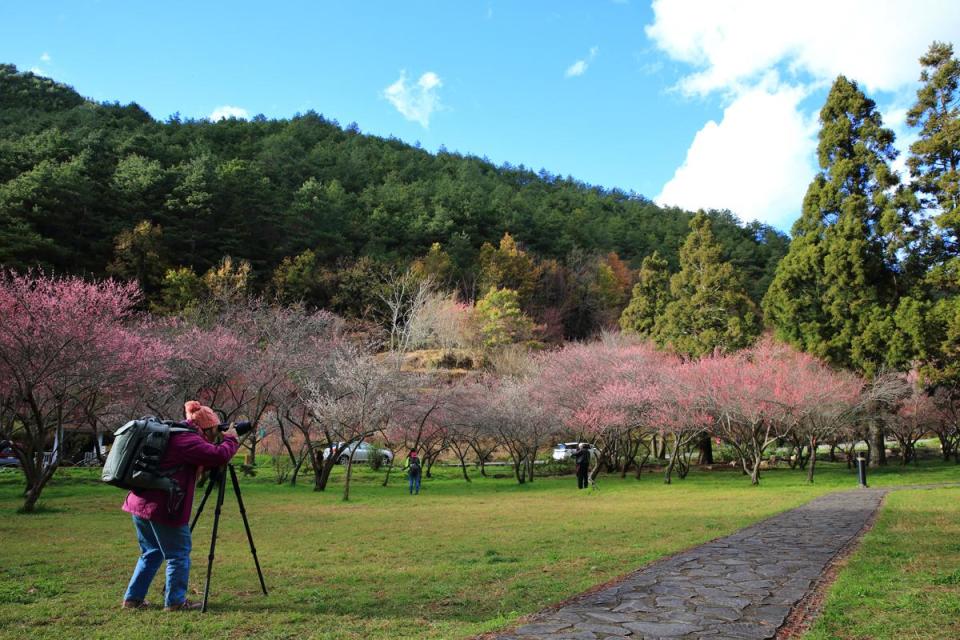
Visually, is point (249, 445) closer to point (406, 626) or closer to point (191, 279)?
point (191, 279)

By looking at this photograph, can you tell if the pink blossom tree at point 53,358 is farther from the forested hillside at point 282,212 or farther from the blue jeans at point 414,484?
the forested hillside at point 282,212

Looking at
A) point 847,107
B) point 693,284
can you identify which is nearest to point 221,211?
point 693,284

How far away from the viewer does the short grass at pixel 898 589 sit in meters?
4.30

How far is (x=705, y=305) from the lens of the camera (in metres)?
32.1

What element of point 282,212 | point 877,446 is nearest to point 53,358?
point 877,446

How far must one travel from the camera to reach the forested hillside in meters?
39.4

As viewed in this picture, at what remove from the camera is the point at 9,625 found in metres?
4.59

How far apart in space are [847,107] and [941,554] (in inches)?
1028

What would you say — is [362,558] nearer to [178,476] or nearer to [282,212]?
[178,476]

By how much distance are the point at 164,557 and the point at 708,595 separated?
15.1ft

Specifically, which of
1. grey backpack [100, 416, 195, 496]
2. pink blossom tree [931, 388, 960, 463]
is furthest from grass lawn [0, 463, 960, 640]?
pink blossom tree [931, 388, 960, 463]

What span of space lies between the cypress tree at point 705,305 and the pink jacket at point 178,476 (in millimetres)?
28673

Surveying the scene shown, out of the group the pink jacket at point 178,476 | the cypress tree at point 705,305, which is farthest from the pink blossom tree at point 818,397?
the pink jacket at point 178,476

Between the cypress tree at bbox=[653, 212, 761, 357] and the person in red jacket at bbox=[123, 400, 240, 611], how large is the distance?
28681 millimetres
